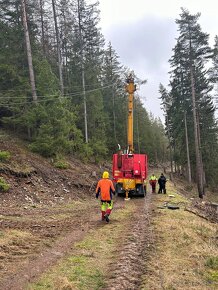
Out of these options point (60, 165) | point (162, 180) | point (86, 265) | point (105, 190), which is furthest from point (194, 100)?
point (86, 265)

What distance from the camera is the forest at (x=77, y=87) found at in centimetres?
2408

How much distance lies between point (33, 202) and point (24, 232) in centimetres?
617

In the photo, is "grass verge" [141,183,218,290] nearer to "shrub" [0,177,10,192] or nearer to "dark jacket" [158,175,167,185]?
"shrub" [0,177,10,192]

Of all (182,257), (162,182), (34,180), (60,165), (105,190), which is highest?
(60,165)

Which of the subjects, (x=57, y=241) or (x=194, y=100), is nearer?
(x=57, y=241)

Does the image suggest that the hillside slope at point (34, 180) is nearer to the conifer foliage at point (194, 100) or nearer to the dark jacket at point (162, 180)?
the dark jacket at point (162, 180)

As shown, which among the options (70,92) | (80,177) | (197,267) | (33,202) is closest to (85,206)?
(33,202)

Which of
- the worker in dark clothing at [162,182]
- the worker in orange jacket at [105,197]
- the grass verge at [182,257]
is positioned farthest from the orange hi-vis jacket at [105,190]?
the worker in dark clothing at [162,182]

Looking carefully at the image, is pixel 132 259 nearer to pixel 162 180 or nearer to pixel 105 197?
pixel 105 197

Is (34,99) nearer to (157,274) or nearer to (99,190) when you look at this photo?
(99,190)

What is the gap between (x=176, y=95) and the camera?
43.0m

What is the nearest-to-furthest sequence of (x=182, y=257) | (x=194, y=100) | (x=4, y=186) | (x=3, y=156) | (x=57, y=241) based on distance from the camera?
(x=182, y=257), (x=57, y=241), (x=4, y=186), (x=3, y=156), (x=194, y=100)

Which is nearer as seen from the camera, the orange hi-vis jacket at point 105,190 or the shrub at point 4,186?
the orange hi-vis jacket at point 105,190

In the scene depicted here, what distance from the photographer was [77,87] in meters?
39.1
